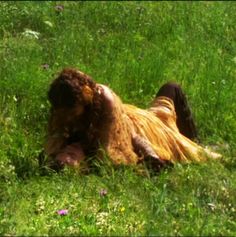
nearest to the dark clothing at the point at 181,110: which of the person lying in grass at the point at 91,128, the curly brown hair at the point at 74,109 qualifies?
the person lying in grass at the point at 91,128

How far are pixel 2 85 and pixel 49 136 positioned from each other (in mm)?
1339

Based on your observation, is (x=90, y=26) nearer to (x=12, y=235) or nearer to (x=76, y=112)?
(x=76, y=112)

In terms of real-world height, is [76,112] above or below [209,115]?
above

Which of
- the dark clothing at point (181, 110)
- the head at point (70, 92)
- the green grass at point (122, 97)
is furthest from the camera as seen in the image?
the dark clothing at point (181, 110)

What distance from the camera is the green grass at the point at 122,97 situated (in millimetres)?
4551

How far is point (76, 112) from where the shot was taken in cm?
524

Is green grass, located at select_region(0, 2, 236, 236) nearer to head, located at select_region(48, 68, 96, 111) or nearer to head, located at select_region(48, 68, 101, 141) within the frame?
head, located at select_region(48, 68, 101, 141)

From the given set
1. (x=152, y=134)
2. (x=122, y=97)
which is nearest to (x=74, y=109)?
(x=152, y=134)

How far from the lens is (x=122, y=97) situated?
278 inches

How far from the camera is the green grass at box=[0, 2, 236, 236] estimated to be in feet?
14.9

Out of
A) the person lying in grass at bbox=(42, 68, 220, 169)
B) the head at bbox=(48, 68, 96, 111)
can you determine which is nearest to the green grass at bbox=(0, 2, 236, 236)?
the person lying in grass at bbox=(42, 68, 220, 169)

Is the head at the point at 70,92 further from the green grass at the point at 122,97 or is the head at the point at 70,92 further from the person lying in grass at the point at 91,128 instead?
the green grass at the point at 122,97

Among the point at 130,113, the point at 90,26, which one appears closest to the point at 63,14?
the point at 90,26

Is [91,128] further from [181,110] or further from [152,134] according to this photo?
[181,110]
